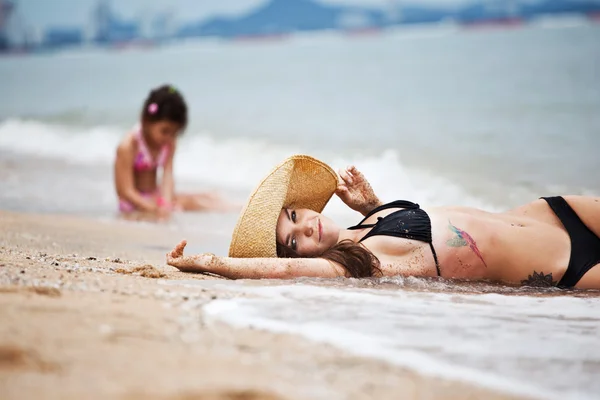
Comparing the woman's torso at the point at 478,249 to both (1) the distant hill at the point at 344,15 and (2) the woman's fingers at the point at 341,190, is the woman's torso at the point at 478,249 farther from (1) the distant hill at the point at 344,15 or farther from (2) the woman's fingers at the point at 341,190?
(1) the distant hill at the point at 344,15

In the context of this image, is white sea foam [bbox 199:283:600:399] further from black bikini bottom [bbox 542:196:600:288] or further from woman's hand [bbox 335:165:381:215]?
woman's hand [bbox 335:165:381:215]

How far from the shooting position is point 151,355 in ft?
6.34

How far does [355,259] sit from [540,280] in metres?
0.85

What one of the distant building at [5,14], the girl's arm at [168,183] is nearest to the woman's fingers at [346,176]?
the girl's arm at [168,183]

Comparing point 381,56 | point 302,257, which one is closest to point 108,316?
point 302,257

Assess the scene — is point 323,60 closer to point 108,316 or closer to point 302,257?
point 302,257

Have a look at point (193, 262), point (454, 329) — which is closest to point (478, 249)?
point (454, 329)

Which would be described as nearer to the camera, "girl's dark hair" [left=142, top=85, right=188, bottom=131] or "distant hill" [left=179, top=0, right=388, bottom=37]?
"girl's dark hair" [left=142, top=85, right=188, bottom=131]

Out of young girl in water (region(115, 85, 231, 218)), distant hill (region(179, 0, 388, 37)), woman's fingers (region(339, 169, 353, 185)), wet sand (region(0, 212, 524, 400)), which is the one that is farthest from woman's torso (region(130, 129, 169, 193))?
distant hill (region(179, 0, 388, 37))

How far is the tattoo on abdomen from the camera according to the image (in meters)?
3.33

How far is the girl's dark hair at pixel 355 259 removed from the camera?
10.5ft

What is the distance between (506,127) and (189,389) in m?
8.40

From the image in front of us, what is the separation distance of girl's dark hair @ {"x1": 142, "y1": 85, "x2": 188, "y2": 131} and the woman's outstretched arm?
10.3ft

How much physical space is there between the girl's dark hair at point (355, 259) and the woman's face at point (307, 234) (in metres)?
0.08
